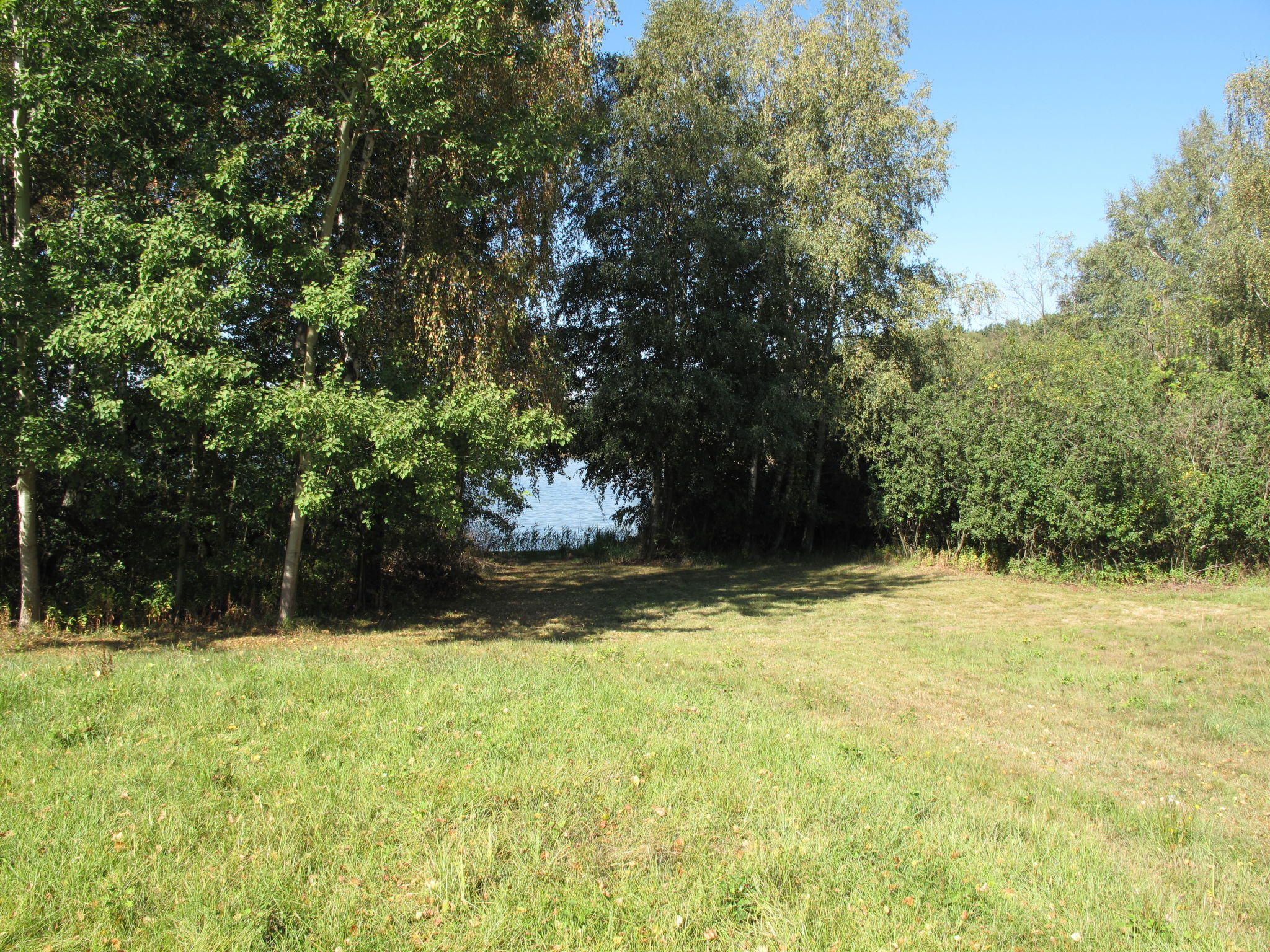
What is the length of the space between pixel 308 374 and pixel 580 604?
23.2 ft

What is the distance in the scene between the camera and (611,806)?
4.62 m

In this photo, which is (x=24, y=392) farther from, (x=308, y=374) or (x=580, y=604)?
(x=580, y=604)

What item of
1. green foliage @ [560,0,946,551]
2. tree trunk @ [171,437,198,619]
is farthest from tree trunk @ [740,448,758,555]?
tree trunk @ [171,437,198,619]

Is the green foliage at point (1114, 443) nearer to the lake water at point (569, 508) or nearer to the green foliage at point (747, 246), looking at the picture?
the green foliage at point (747, 246)

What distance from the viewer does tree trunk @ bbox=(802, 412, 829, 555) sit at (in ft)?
76.2

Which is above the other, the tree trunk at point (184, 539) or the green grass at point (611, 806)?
the tree trunk at point (184, 539)

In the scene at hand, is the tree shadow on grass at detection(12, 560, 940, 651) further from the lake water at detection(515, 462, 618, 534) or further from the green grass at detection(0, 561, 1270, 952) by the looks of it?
the green grass at detection(0, 561, 1270, 952)

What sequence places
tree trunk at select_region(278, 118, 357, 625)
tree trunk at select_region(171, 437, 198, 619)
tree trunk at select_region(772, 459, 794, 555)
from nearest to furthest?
tree trunk at select_region(278, 118, 357, 625) < tree trunk at select_region(171, 437, 198, 619) < tree trunk at select_region(772, 459, 794, 555)

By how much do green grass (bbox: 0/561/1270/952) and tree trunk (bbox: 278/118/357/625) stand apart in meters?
3.05

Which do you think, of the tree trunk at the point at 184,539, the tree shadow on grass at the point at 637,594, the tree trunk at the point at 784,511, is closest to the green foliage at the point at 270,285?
the tree trunk at the point at 184,539

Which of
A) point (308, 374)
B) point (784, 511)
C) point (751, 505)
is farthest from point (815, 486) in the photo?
point (308, 374)

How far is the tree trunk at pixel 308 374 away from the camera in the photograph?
1112 cm

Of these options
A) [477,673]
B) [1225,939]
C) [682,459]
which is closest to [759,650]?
[477,673]

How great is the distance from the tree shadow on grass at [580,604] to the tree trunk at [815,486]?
152 cm
